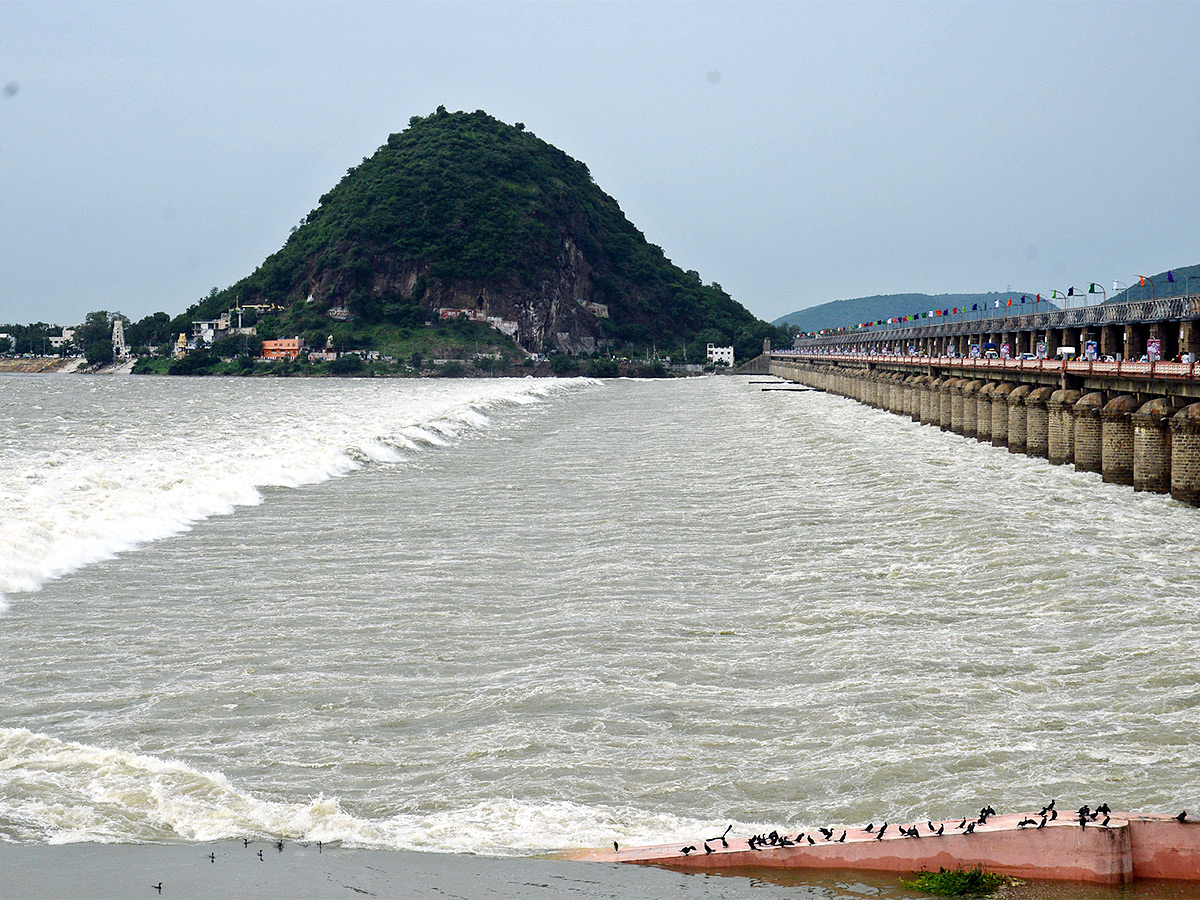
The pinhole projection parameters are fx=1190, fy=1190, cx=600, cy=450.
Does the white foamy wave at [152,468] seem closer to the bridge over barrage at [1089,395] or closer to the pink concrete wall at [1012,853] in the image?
the pink concrete wall at [1012,853]

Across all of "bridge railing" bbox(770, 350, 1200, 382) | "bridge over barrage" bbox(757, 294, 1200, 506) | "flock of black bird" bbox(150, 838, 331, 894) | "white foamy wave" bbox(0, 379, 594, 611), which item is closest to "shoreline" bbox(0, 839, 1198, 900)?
"flock of black bird" bbox(150, 838, 331, 894)

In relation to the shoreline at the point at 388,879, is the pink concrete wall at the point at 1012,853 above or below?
above

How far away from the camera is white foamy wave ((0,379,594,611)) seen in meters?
24.2

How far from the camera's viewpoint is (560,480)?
131 ft

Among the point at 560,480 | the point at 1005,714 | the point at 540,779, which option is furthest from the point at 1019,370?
the point at 540,779

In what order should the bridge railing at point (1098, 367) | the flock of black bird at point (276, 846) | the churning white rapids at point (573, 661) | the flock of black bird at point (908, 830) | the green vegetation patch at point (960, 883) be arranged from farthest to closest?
the bridge railing at point (1098, 367) → the churning white rapids at point (573, 661) → the flock of black bird at point (276, 846) → the flock of black bird at point (908, 830) → the green vegetation patch at point (960, 883)

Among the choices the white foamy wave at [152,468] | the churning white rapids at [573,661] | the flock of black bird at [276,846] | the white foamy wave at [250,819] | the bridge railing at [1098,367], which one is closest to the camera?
the flock of black bird at [276,846]

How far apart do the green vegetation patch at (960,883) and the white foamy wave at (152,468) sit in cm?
1578

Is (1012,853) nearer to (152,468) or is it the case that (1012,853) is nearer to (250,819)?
(250,819)

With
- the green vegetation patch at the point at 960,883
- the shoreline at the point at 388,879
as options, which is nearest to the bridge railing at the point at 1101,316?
the green vegetation patch at the point at 960,883

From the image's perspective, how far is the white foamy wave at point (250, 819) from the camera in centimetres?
1030

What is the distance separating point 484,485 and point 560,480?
307 centimetres

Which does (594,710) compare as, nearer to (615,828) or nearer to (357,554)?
(615,828)

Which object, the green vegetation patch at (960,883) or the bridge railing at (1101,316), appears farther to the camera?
the bridge railing at (1101,316)
